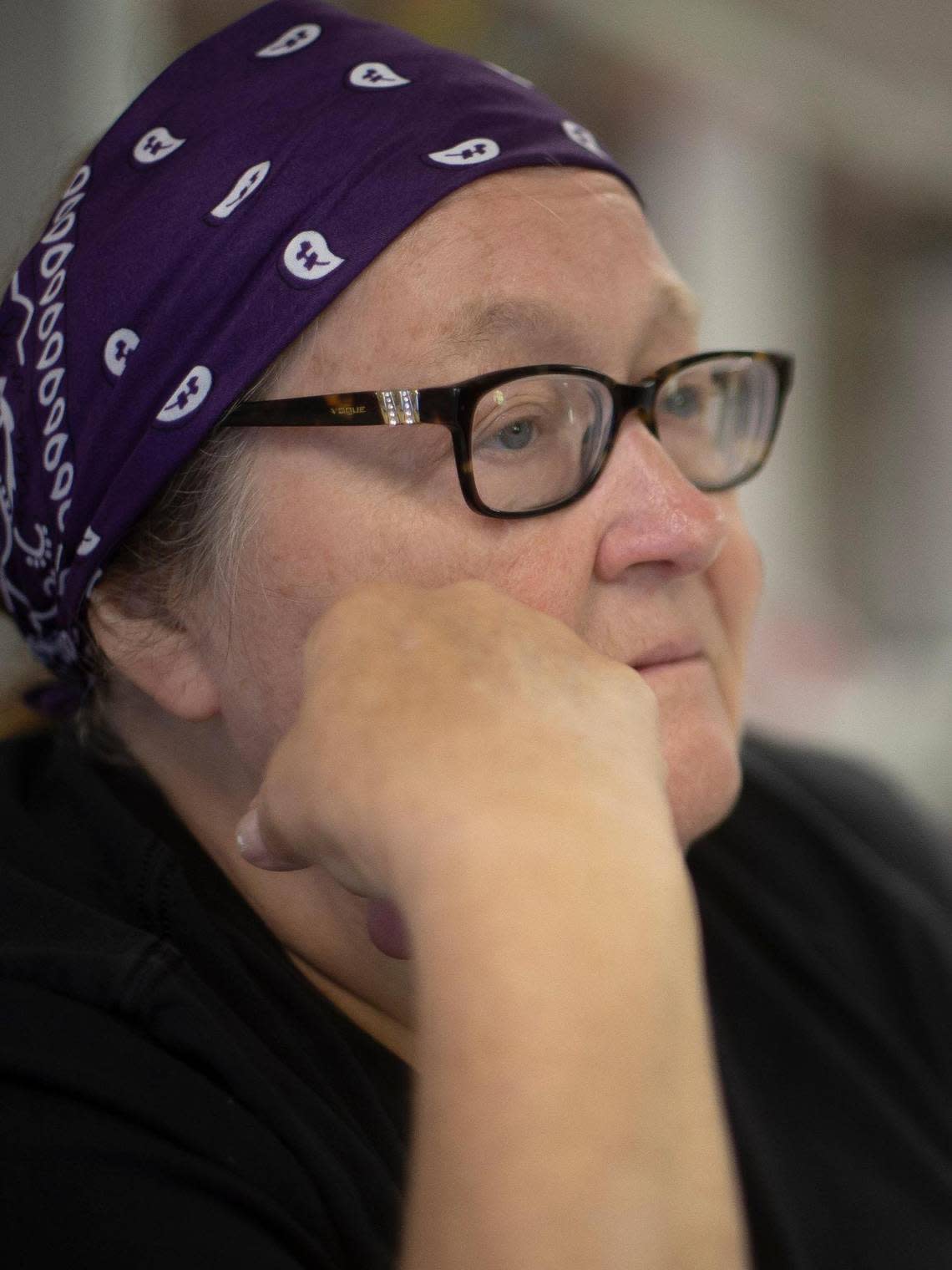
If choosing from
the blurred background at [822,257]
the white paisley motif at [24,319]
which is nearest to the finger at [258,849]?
the white paisley motif at [24,319]

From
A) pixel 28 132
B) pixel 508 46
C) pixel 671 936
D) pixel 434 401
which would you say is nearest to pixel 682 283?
pixel 434 401

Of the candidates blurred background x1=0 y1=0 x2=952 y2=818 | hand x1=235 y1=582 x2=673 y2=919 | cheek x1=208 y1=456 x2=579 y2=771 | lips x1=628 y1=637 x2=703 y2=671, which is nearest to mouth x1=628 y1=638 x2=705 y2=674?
lips x1=628 y1=637 x2=703 y2=671

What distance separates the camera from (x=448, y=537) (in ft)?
3.08

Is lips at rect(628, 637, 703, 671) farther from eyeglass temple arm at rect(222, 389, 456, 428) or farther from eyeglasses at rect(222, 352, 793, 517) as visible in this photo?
eyeglass temple arm at rect(222, 389, 456, 428)

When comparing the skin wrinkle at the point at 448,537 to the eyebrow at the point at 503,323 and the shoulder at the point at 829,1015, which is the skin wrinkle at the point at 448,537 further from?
the shoulder at the point at 829,1015

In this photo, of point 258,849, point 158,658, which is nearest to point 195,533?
point 158,658

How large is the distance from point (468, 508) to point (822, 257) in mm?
2945

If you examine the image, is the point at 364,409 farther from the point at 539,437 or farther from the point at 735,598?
the point at 735,598

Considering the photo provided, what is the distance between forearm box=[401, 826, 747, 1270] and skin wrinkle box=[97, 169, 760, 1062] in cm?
35

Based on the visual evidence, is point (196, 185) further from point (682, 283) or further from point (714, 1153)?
point (714, 1153)

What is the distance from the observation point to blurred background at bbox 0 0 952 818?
2818 mm

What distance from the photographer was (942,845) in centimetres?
159

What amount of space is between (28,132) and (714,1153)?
185 cm

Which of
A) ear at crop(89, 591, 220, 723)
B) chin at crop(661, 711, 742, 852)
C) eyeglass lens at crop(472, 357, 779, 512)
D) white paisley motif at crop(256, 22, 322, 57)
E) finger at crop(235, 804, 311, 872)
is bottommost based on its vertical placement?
chin at crop(661, 711, 742, 852)
